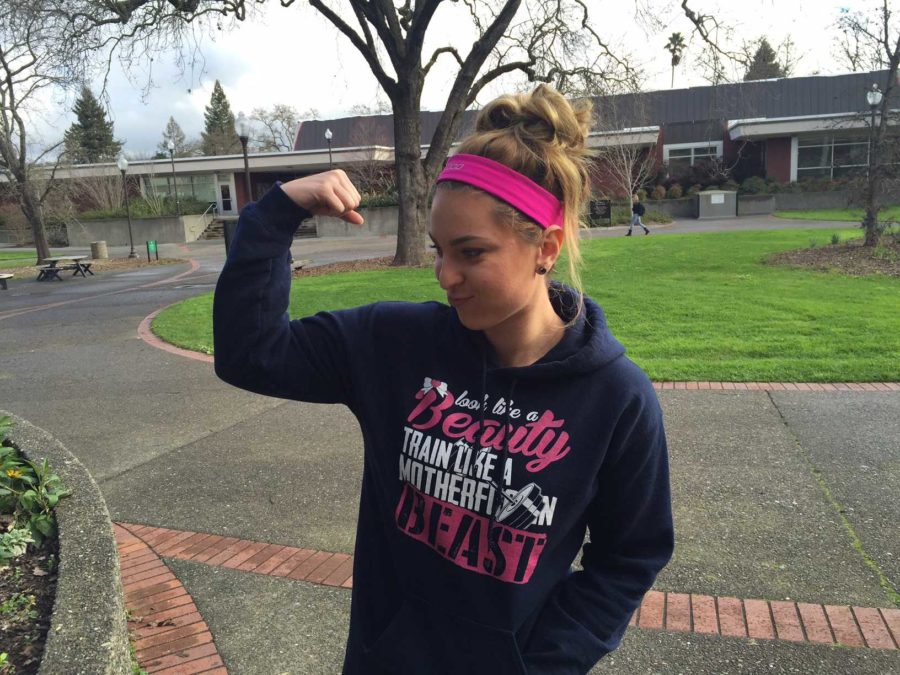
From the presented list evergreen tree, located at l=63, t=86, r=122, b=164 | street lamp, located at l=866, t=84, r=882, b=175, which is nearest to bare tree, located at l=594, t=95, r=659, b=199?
street lamp, located at l=866, t=84, r=882, b=175

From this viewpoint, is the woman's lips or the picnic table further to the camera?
the picnic table

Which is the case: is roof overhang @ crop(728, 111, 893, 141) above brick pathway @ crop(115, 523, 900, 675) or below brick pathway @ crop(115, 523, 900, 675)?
above

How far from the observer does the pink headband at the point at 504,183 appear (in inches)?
56.4

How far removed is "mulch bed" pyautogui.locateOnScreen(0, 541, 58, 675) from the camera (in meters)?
2.33

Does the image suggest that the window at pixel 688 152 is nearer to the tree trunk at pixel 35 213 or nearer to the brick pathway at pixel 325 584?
the tree trunk at pixel 35 213

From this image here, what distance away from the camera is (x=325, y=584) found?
3367 mm

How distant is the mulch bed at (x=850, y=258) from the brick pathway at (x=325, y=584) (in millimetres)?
11291

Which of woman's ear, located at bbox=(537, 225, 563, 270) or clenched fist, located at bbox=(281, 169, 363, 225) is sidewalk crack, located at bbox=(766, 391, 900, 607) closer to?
woman's ear, located at bbox=(537, 225, 563, 270)

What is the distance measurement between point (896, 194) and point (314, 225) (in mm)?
29567

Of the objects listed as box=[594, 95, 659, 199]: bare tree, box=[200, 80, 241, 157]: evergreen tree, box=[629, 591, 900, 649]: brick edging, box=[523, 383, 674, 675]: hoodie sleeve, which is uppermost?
box=[200, 80, 241, 157]: evergreen tree

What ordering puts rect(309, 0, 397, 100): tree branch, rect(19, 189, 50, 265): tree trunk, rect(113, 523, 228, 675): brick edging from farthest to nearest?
1. rect(19, 189, 50, 265): tree trunk
2. rect(309, 0, 397, 100): tree branch
3. rect(113, 523, 228, 675): brick edging

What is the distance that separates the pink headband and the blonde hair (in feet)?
0.05

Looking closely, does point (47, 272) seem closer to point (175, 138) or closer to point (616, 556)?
point (616, 556)

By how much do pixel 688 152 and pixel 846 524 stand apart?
137ft
